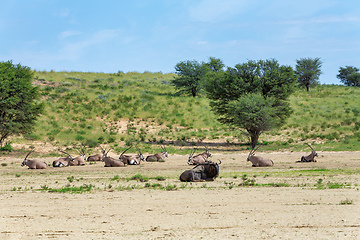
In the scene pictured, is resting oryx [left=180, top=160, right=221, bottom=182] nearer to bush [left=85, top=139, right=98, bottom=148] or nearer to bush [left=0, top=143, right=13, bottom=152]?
bush [left=85, top=139, right=98, bottom=148]

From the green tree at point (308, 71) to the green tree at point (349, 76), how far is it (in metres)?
21.8

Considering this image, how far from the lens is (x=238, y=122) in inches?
1492

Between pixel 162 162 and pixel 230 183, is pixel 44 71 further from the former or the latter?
pixel 230 183

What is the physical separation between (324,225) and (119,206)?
557 centimetres

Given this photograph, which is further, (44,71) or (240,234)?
(44,71)

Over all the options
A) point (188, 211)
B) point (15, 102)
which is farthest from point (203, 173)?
point (15, 102)

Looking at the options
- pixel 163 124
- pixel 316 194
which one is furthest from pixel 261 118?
pixel 316 194

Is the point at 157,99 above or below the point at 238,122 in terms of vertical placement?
above

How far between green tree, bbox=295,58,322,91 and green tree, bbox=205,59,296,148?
38912 mm

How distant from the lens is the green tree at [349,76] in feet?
322

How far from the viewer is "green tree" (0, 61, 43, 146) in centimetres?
3259

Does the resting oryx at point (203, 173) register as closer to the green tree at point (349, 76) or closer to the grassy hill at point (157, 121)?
the grassy hill at point (157, 121)

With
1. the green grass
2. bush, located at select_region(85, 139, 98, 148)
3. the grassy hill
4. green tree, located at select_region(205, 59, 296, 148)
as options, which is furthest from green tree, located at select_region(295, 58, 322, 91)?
the green grass

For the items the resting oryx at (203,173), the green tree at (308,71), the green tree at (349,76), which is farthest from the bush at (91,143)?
the green tree at (349,76)
